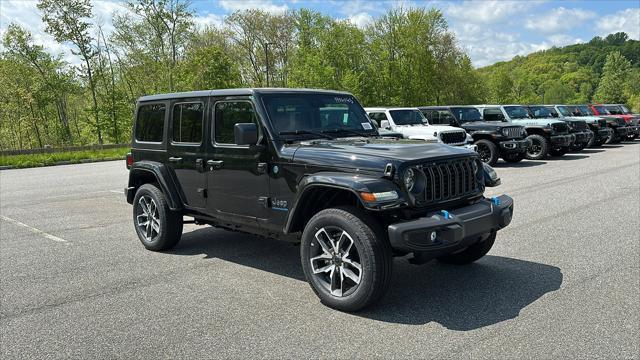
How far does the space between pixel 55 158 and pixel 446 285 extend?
20900 mm

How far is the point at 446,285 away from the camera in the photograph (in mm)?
4797

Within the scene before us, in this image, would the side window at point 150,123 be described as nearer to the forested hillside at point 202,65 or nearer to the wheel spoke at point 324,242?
the wheel spoke at point 324,242

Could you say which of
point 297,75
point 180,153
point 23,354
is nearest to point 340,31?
point 297,75

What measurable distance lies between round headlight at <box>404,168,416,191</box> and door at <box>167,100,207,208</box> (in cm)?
244

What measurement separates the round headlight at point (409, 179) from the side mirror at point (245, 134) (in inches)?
59.5

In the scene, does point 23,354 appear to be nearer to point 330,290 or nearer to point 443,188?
point 330,290

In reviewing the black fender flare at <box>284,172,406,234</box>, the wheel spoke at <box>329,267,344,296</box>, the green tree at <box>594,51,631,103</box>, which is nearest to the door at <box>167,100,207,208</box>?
the black fender flare at <box>284,172,406,234</box>

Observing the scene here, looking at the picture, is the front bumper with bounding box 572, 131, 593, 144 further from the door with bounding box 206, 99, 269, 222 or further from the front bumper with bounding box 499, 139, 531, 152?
the door with bounding box 206, 99, 269, 222

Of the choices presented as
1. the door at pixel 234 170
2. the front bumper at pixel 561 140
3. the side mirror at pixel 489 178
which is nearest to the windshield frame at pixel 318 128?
the door at pixel 234 170

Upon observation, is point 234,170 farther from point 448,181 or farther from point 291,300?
point 448,181

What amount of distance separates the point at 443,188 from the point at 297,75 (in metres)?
34.8

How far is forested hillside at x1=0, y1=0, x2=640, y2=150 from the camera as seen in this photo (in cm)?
3456

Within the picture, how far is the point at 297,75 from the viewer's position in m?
38.1

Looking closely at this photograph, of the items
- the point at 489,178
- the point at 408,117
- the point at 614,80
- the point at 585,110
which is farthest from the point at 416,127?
the point at 614,80
